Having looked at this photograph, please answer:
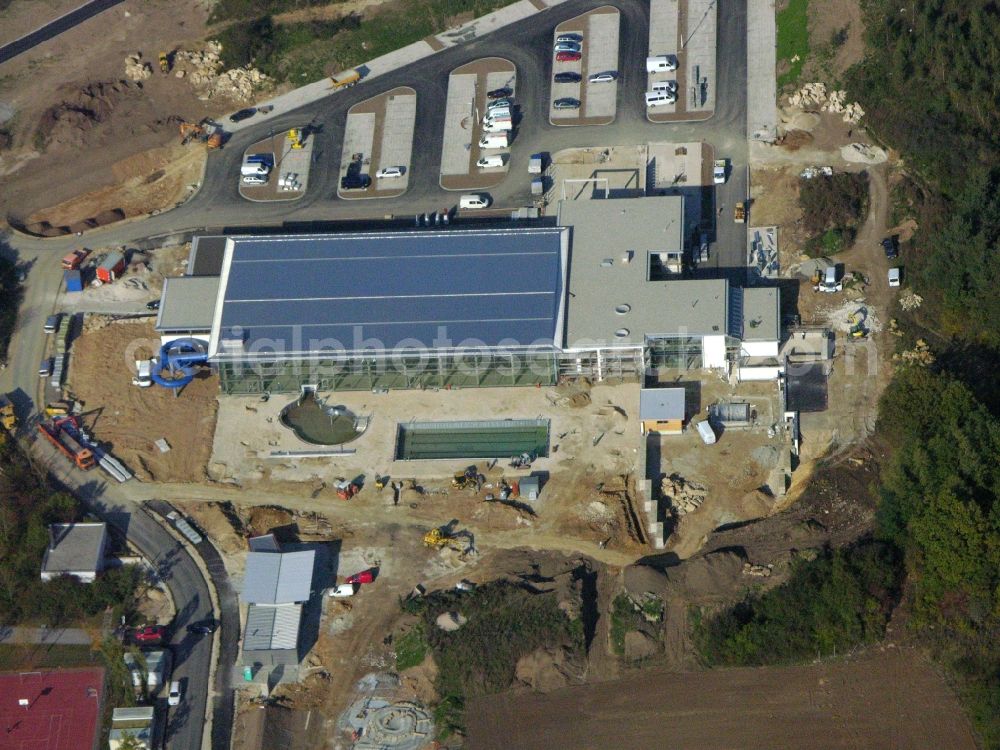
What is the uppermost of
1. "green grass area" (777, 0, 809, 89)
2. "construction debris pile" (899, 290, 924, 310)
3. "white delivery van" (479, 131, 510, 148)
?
"green grass area" (777, 0, 809, 89)

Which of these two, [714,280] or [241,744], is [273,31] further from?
[241,744]

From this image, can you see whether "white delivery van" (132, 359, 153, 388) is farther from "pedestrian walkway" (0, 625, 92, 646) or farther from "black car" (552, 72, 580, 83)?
"black car" (552, 72, 580, 83)

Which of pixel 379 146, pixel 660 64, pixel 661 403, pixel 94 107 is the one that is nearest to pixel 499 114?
pixel 379 146

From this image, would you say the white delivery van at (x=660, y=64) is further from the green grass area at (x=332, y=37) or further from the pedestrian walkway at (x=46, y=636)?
the pedestrian walkway at (x=46, y=636)

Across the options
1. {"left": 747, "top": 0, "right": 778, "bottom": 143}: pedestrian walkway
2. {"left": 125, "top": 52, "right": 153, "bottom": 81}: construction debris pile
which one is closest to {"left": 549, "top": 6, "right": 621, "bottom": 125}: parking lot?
{"left": 747, "top": 0, "right": 778, "bottom": 143}: pedestrian walkway

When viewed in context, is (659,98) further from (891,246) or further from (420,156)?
(891,246)

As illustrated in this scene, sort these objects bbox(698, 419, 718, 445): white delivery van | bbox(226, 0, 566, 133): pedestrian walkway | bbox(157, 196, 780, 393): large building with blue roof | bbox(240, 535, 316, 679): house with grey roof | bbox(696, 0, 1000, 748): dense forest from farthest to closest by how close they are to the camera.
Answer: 1. bbox(226, 0, 566, 133): pedestrian walkway
2. bbox(157, 196, 780, 393): large building with blue roof
3. bbox(698, 419, 718, 445): white delivery van
4. bbox(240, 535, 316, 679): house with grey roof
5. bbox(696, 0, 1000, 748): dense forest

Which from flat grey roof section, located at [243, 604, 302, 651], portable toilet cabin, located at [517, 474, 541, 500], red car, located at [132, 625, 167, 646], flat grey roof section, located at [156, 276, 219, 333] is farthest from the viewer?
flat grey roof section, located at [156, 276, 219, 333]

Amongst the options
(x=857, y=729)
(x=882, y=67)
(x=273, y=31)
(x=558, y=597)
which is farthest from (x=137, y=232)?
(x=857, y=729)
